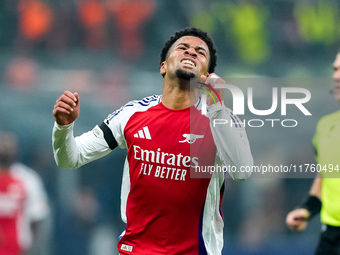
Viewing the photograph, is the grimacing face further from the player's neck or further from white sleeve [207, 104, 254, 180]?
white sleeve [207, 104, 254, 180]

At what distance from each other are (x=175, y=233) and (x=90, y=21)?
711cm

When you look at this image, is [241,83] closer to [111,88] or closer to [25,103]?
[111,88]

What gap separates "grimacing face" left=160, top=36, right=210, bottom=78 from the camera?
4.30m

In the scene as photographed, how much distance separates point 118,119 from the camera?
435cm

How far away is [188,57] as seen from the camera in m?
4.35

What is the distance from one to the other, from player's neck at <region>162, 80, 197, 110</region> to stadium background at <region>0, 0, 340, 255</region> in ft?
14.7

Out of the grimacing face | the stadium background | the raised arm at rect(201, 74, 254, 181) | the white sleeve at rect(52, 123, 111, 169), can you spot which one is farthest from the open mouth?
the stadium background

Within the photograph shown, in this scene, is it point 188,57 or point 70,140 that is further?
point 188,57

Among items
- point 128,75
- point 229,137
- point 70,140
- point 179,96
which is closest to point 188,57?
point 179,96

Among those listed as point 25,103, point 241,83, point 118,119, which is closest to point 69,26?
point 25,103

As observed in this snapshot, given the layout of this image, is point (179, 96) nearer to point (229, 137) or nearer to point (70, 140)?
point (229, 137)

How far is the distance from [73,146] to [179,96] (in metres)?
0.73

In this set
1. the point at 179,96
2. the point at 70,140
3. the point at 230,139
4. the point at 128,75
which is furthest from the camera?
the point at 128,75

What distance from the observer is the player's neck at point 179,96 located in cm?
429
